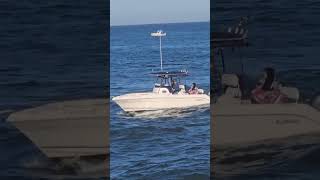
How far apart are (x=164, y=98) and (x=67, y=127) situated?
8004 mm

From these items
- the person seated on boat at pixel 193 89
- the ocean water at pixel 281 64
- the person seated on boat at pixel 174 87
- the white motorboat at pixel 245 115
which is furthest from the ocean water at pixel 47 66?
the person seated on boat at pixel 193 89

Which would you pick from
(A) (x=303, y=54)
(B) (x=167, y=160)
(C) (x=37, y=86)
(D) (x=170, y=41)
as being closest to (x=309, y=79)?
(A) (x=303, y=54)

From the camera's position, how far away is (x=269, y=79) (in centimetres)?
459

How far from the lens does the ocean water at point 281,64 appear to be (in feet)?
14.9

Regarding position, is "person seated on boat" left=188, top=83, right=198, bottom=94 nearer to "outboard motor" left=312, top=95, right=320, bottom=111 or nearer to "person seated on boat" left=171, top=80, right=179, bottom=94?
"person seated on boat" left=171, top=80, right=179, bottom=94

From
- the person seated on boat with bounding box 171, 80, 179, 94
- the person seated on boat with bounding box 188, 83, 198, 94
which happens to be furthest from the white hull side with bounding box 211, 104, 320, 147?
the person seated on boat with bounding box 188, 83, 198, 94

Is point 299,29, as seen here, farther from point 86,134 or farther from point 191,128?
point 191,128

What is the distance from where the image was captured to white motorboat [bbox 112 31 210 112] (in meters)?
12.4

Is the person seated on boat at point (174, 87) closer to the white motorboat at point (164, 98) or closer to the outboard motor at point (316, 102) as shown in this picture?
the white motorboat at point (164, 98)

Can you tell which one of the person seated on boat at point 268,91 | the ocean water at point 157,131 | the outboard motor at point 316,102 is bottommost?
the ocean water at point 157,131

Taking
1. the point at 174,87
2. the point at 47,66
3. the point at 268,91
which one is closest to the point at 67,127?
the point at 47,66

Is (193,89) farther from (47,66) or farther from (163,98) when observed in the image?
(47,66)

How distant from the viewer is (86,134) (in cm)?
448

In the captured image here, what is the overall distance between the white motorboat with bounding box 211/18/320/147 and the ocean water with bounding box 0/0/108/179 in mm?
783
